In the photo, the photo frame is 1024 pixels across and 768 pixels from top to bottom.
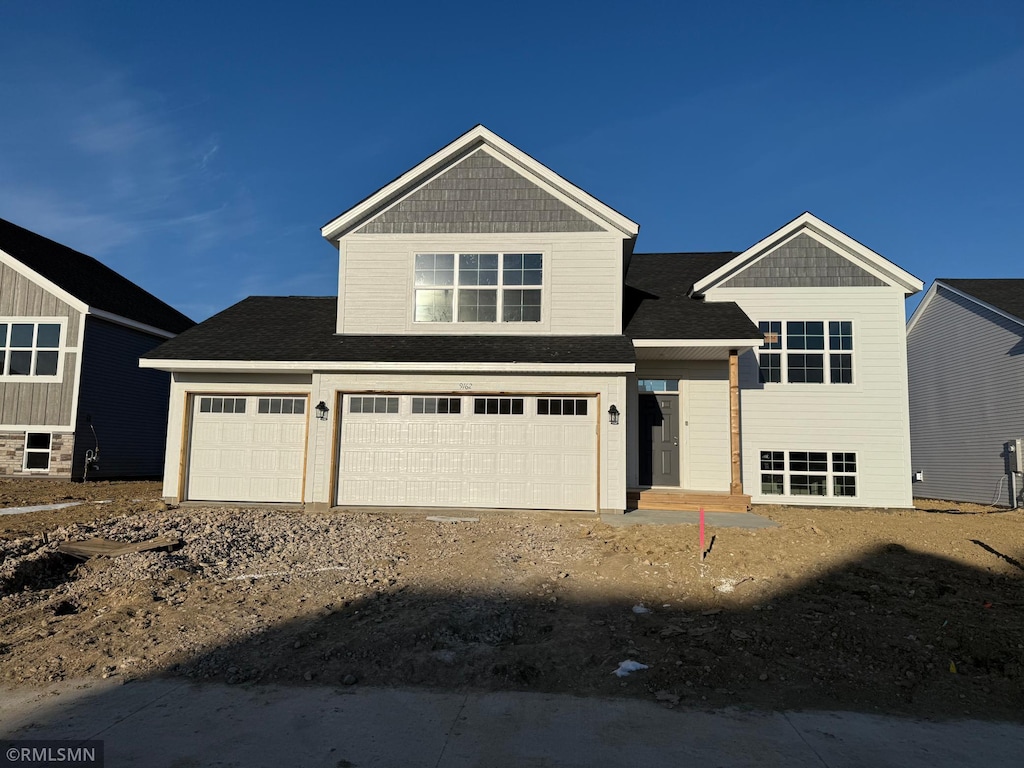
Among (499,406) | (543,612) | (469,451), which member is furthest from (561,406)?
(543,612)

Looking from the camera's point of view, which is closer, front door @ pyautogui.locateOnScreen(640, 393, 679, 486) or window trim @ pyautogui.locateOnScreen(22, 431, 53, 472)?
front door @ pyautogui.locateOnScreen(640, 393, 679, 486)

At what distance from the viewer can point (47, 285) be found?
18828 millimetres

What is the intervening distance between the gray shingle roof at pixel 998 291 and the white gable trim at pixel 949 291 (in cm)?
6

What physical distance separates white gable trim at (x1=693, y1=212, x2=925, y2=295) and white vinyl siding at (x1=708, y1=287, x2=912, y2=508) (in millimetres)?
369

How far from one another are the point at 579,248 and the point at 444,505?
19.1ft

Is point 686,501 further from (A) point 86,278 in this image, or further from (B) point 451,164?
(A) point 86,278

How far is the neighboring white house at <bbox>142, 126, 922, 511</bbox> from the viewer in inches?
496

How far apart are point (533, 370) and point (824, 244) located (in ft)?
26.4

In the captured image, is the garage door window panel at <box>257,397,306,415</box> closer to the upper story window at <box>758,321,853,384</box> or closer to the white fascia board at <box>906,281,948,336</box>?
the upper story window at <box>758,321,853,384</box>

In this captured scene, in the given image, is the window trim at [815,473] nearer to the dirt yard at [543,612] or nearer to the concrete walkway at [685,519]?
the concrete walkway at [685,519]

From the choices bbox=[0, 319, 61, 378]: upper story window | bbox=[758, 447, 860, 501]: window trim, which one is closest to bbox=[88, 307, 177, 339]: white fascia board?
bbox=[0, 319, 61, 378]: upper story window

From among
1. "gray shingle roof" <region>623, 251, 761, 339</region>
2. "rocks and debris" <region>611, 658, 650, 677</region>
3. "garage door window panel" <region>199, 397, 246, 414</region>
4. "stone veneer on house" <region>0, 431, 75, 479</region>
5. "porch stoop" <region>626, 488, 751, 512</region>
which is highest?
"gray shingle roof" <region>623, 251, 761, 339</region>

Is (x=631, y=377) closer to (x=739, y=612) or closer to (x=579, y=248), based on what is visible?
(x=579, y=248)

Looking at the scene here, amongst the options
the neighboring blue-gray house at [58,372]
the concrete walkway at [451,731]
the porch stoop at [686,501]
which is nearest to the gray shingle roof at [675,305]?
the porch stoop at [686,501]
